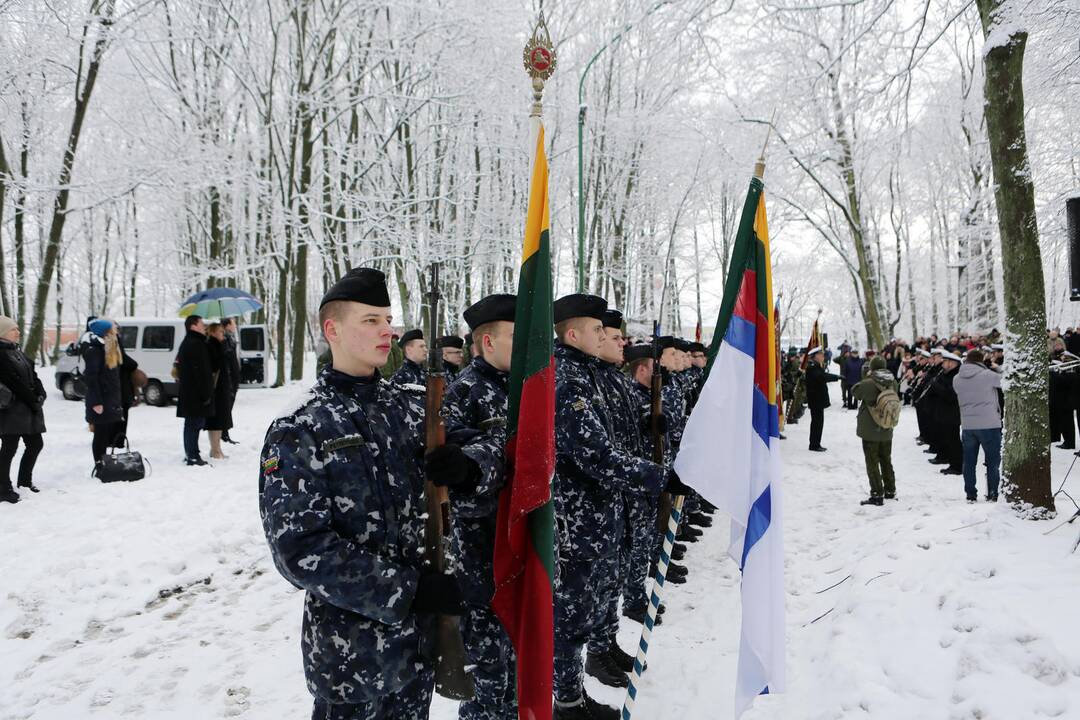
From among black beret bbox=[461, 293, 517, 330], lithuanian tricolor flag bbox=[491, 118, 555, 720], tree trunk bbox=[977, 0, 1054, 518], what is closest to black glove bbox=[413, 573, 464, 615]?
lithuanian tricolor flag bbox=[491, 118, 555, 720]

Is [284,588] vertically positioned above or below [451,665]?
below

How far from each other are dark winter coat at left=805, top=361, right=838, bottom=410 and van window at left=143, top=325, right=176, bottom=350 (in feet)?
53.1

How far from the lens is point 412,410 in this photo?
2477mm

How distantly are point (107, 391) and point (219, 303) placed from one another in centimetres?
823

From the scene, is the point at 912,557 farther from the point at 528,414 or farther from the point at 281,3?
the point at 281,3

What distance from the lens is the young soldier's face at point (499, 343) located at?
3422mm

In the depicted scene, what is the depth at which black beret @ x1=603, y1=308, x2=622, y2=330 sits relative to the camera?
159 inches

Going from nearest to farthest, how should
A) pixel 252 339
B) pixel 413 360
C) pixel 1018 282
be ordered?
1. pixel 1018 282
2. pixel 413 360
3. pixel 252 339

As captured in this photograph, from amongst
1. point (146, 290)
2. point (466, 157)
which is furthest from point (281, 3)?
point (146, 290)

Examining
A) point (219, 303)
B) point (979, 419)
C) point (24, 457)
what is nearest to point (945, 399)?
point (979, 419)

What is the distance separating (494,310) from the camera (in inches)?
136

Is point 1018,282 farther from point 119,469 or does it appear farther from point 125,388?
point 125,388

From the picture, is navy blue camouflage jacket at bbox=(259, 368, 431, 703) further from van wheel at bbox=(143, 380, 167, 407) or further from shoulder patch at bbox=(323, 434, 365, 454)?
van wheel at bbox=(143, 380, 167, 407)

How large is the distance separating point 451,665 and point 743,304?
2.32 metres
